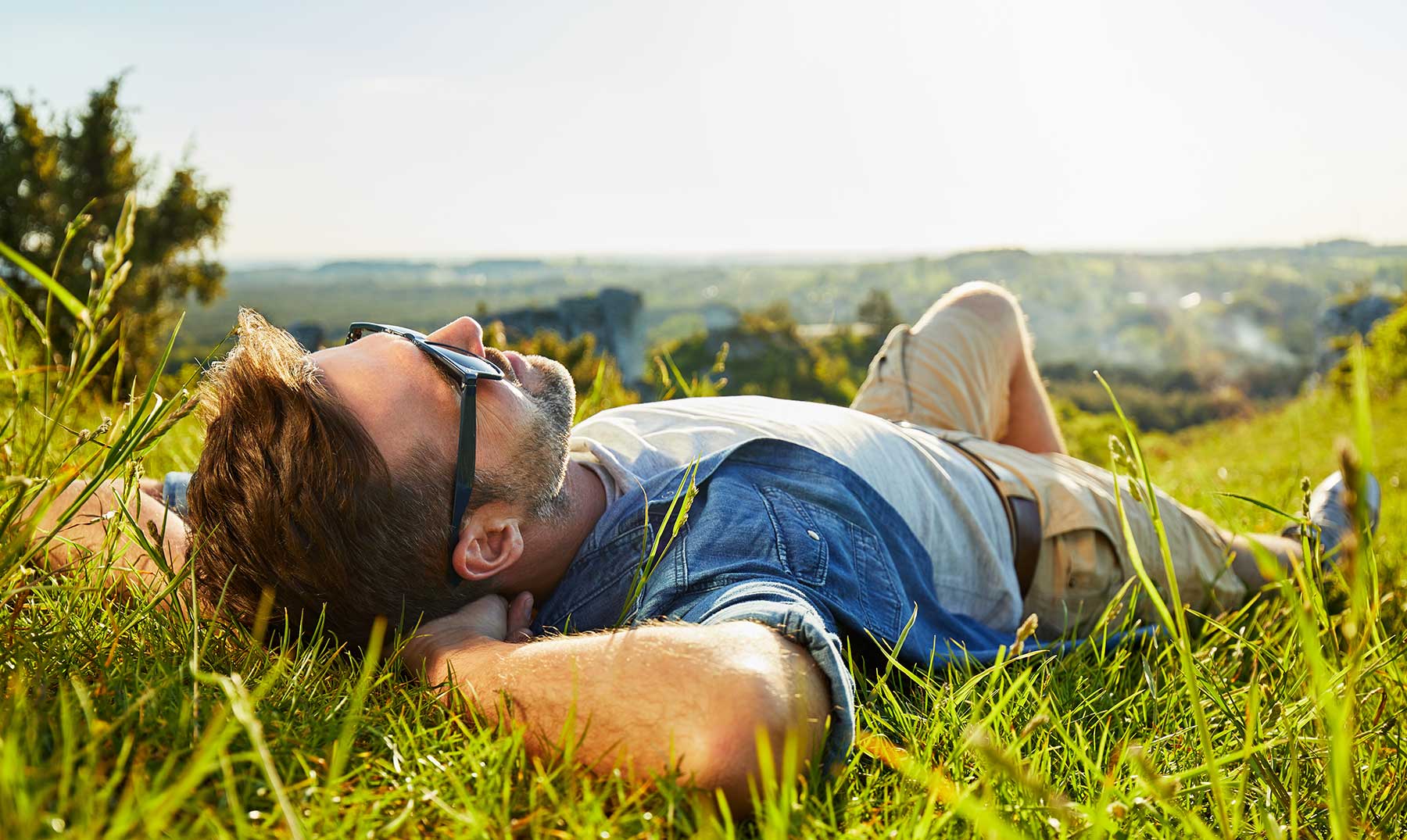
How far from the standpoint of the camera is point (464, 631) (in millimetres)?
1994

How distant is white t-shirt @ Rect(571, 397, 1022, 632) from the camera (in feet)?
8.37

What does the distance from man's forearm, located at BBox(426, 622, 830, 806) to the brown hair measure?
0.46 meters

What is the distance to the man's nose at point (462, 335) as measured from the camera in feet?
7.88

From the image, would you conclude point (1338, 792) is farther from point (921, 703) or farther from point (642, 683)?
point (921, 703)

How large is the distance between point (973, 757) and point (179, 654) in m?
1.51

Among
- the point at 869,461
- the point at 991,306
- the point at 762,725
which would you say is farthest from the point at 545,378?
the point at 991,306

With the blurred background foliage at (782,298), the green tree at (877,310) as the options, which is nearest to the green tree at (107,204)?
the blurred background foliage at (782,298)

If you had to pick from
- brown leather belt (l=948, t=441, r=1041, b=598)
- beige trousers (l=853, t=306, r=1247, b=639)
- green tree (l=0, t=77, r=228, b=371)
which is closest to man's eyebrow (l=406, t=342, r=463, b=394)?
beige trousers (l=853, t=306, r=1247, b=639)

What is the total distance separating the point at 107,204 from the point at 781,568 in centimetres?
4201

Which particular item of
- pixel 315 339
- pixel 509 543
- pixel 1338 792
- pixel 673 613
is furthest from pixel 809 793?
pixel 315 339

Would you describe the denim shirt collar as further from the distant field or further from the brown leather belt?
the distant field

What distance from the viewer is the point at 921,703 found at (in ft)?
6.47

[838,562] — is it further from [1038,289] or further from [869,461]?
[1038,289]

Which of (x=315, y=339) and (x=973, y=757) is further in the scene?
(x=315, y=339)
